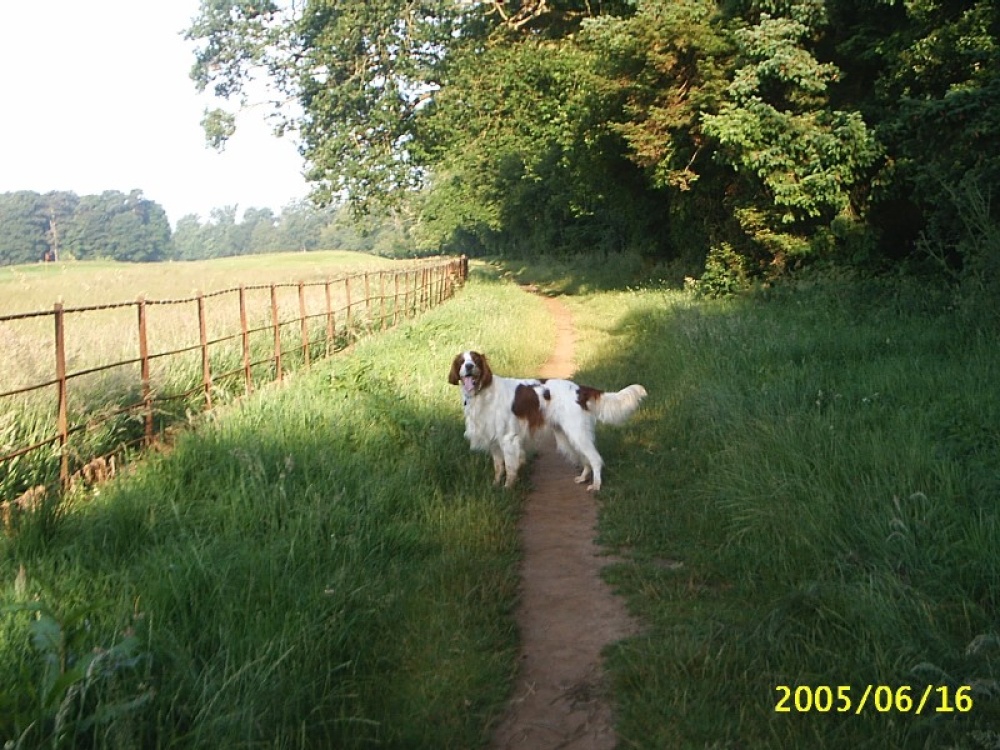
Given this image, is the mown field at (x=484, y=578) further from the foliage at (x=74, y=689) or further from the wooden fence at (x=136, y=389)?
the wooden fence at (x=136, y=389)

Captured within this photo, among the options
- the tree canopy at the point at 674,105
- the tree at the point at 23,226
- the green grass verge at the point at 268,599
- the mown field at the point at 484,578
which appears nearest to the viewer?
the green grass verge at the point at 268,599

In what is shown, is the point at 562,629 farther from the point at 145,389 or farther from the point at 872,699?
the point at 145,389

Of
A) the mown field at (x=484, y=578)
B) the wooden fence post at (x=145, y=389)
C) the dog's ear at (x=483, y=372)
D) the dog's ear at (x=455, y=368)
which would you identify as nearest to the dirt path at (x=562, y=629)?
the mown field at (x=484, y=578)

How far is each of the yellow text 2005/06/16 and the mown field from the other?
0.03 ft

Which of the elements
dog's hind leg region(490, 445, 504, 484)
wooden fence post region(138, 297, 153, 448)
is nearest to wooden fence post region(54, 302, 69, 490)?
wooden fence post region(138, 297, 153, 448)

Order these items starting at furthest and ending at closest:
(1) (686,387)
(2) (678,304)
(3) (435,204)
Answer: (3) (435,204) < (2) (678,304) < (1) (686,387)

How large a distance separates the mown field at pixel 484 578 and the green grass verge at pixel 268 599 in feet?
0.06

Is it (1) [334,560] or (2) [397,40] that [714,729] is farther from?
(2) [397,40]

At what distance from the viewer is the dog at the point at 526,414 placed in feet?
23.4

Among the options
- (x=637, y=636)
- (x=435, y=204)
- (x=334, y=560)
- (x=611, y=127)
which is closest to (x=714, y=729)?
(x=637, y=636)

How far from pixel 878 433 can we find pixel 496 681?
335cm

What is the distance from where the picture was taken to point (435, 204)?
112 feet

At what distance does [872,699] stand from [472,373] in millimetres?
4363

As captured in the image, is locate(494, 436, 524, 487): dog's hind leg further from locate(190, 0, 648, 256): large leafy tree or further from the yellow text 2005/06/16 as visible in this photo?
locate(190, 0, 648, 256): large leafy tree
